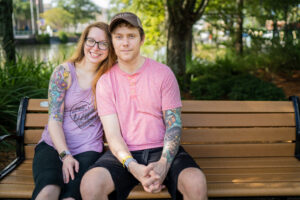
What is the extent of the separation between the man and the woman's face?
0.17 metres

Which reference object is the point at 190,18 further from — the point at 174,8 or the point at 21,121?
→ the point at 21,121

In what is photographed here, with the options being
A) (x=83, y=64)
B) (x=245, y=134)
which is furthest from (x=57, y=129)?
(x=245, y=134)

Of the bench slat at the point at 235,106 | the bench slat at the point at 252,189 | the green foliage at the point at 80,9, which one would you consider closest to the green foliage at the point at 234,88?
the bench slat at the point at 235,106

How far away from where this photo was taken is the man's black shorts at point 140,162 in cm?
220

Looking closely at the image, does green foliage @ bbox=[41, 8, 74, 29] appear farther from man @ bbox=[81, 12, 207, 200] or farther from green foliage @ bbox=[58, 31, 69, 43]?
man @ bbox=[81, 12, 207, 200]

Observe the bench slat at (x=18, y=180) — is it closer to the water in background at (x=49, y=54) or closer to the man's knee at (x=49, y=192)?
the man's knee at (x=49, y=192)

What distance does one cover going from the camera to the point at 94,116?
2678 millimetres

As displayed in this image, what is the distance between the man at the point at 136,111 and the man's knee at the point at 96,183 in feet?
0.35

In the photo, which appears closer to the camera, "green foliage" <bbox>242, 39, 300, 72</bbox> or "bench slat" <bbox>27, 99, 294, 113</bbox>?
"bench slat" <bbox>27, 99, 294, 113</bbox>

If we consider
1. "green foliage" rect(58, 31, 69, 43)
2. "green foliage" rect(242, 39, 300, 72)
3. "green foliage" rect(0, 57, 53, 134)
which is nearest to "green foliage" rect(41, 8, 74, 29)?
"green foliage" rect(58, 31, 69, 43)

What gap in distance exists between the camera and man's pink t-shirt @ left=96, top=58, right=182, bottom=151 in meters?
2.50

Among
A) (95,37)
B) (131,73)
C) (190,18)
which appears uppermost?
(190,18)

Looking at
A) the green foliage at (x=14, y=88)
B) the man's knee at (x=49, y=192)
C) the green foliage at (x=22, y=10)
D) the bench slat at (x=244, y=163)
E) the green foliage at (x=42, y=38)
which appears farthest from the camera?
the green foliage at (x=22, y=10)

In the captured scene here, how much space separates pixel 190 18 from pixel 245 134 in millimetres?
3379
